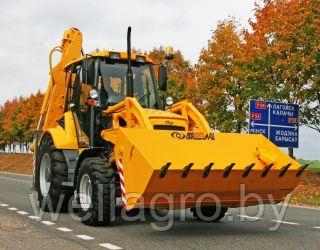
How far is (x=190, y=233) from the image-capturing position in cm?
855

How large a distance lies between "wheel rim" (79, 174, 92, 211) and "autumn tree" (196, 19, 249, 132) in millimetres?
→ 22917

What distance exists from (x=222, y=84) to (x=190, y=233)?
24892 mm

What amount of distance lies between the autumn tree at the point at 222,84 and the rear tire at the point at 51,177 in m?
21.2

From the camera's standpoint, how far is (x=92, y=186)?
340 inches

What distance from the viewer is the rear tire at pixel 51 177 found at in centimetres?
1052

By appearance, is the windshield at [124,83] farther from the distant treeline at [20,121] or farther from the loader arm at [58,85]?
the distant treeline at [20,121]

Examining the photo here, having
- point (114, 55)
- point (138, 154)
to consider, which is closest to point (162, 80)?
point (114, 55)

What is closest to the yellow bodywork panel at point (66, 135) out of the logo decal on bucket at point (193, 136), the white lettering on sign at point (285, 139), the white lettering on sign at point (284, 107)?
the logo decal on bucket at point (193, 136)

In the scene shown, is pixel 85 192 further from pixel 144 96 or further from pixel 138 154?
pixel 144 96

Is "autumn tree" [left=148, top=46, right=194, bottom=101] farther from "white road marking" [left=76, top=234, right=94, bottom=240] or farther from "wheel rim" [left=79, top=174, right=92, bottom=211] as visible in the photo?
"white road marking" [left=76, top=234, right=94, bottom=240]

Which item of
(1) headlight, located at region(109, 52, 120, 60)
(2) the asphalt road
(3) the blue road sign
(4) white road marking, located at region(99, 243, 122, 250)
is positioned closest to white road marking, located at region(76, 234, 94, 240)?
(2) the asphalt road

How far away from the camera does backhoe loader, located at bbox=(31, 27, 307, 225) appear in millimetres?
7617

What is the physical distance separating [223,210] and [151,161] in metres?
3.20

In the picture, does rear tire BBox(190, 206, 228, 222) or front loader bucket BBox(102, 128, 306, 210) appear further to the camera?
rear tire BBox(190, 206, 228, 222)
